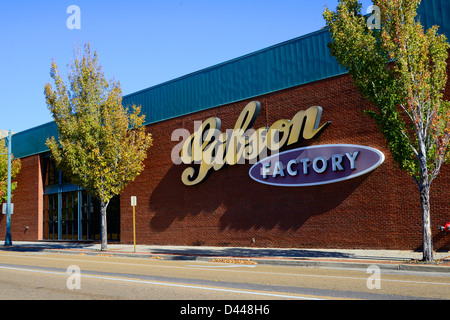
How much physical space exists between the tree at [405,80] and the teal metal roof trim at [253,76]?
126 inches

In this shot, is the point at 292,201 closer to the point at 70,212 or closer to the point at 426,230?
the point at 426,230

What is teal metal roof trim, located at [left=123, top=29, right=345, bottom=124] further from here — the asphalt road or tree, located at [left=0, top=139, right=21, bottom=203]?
tree, located at [left=0, top=139, right=21, bottom=203]

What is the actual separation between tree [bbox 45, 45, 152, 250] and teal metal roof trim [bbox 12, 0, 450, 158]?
2476 millimetres

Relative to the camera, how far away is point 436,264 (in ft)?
41.6

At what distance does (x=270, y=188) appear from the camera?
67.9ft

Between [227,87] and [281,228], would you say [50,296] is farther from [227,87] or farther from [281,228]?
[227,87]

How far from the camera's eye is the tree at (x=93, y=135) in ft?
76.2

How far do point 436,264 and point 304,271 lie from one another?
3.77 meters

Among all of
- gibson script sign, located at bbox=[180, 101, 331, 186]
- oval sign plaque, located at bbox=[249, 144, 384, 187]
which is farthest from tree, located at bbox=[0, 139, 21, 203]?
oval sign plaque, located at bbox=[249, 144, 384, 187]

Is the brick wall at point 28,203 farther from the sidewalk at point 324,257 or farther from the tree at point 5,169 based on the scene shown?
the sidewalk at point 324,257

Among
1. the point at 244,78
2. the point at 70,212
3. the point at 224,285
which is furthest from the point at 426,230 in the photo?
the point at 70,212

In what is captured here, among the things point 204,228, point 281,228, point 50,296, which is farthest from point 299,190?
point 50,296

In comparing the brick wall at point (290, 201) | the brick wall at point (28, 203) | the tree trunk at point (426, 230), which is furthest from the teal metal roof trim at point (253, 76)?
the brick wall at point (28, 203)
